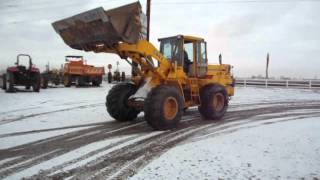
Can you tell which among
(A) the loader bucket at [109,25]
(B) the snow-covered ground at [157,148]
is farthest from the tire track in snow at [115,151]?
(A) the loader bucket at [109,25]

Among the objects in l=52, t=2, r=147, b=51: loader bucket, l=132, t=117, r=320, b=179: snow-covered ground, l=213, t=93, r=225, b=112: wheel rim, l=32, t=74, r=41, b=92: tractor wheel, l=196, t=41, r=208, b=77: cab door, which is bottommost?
l=132, t=117, r=320, b=179: snow-covered ground

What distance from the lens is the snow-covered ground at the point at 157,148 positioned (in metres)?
6.02

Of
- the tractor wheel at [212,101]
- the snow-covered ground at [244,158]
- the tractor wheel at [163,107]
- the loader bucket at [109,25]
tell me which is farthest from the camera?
the tractor wheel at [212,101]

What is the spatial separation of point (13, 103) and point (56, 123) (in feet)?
20.4

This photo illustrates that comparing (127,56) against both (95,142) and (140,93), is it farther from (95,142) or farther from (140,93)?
(95,142)

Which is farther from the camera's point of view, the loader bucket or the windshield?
the windshield

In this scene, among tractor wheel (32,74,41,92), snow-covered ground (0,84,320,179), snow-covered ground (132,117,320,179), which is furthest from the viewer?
tractor wheel (32,74,41,92)

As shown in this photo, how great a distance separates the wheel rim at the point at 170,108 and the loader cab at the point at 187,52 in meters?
1.85

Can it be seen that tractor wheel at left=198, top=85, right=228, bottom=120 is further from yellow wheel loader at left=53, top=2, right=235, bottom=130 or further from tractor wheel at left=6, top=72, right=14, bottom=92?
tractor wheel at left=6, top=72, right=14, bottom=92

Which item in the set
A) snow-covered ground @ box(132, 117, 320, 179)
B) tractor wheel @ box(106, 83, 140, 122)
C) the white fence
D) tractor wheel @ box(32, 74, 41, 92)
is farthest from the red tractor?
the white fence

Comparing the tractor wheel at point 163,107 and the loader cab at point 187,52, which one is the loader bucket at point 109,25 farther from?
the loader cab at point 187,52

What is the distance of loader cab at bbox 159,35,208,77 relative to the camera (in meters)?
11.5

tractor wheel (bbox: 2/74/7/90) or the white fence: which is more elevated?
tractor wheel (bbox: 2/74/7/90)

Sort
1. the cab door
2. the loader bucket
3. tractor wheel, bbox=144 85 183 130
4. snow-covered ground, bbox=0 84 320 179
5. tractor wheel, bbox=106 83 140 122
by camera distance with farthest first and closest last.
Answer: the cab door
tractor wheel, bbox=106 83 140 122
tractor wheel, bbox=144 85 183 130
the loader bucket
snow-covered ground, bbox=0 84 320 179
